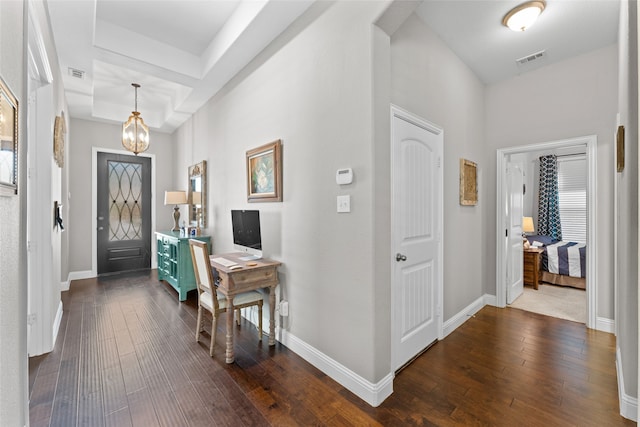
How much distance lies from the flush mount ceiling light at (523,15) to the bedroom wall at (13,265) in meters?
3.34

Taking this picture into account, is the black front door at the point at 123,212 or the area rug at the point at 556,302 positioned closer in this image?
the area rug at the point at 556,302

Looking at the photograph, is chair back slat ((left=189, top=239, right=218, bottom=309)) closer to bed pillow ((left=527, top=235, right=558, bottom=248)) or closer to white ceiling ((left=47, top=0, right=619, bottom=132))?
white ceiling ((left=47, top=0, right=619, bottom=132))

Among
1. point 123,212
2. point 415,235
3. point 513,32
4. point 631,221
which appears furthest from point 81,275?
point 513,32

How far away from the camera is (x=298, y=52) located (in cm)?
241

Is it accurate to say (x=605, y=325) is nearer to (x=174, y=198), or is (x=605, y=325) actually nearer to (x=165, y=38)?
(x=165, y=38)

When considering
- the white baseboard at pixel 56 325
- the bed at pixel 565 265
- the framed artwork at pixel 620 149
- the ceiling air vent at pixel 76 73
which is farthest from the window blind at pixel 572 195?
the ceiling air vent at pixel 76 73

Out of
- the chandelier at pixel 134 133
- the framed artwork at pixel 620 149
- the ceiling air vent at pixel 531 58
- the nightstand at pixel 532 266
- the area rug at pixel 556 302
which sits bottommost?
the area rug at pixel 556 302

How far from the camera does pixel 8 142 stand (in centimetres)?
114

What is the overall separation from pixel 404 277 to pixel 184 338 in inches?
85.2

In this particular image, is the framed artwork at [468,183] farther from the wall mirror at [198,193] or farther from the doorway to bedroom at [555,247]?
the wall mirror at [198,193]

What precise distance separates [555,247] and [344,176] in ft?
Answer: 14.7

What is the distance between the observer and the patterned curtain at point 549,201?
5910 millimetres

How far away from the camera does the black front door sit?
16.8 feet

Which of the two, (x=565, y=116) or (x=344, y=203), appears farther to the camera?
(x=565, y=116)
